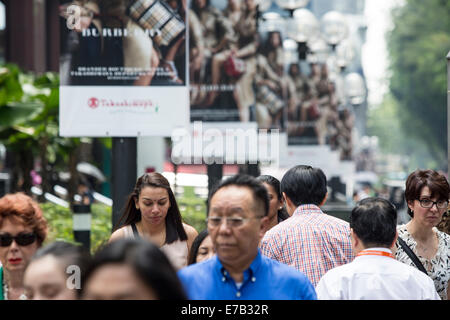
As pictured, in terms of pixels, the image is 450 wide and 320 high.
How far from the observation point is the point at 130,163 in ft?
30.1

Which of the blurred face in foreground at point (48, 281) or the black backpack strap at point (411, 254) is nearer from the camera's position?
the blurred face in foreground at point (48, 281)

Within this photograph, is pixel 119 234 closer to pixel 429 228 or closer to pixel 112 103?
pixel 429 228

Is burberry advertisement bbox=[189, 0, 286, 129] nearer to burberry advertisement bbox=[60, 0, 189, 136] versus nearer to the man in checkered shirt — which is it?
burberry advertisement bbox=[60, 0, 189, 136]

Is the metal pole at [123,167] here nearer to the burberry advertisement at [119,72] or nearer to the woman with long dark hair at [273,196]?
the burberry advertisement at [119,72]

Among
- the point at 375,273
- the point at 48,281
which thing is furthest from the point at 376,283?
the point at 48,281

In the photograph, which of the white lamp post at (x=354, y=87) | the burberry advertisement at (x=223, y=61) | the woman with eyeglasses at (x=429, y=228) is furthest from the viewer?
the white lamp post at (x=354, y=87)

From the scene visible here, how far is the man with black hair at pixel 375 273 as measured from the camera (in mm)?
4504

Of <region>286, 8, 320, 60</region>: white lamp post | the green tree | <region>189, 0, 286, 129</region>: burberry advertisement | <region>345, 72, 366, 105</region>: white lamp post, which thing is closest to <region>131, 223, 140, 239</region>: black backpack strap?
<region>189, 0, 286, 129</region>: burberry advertisement

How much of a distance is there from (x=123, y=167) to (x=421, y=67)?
174 feet

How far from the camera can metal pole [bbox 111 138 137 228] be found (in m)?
9.09

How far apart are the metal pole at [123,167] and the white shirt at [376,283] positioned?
4692mm

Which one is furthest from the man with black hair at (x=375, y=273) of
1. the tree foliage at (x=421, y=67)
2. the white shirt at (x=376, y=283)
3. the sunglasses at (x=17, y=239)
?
the tree foliage at (x=421, y=67)

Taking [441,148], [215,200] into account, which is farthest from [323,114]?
[441,148]
